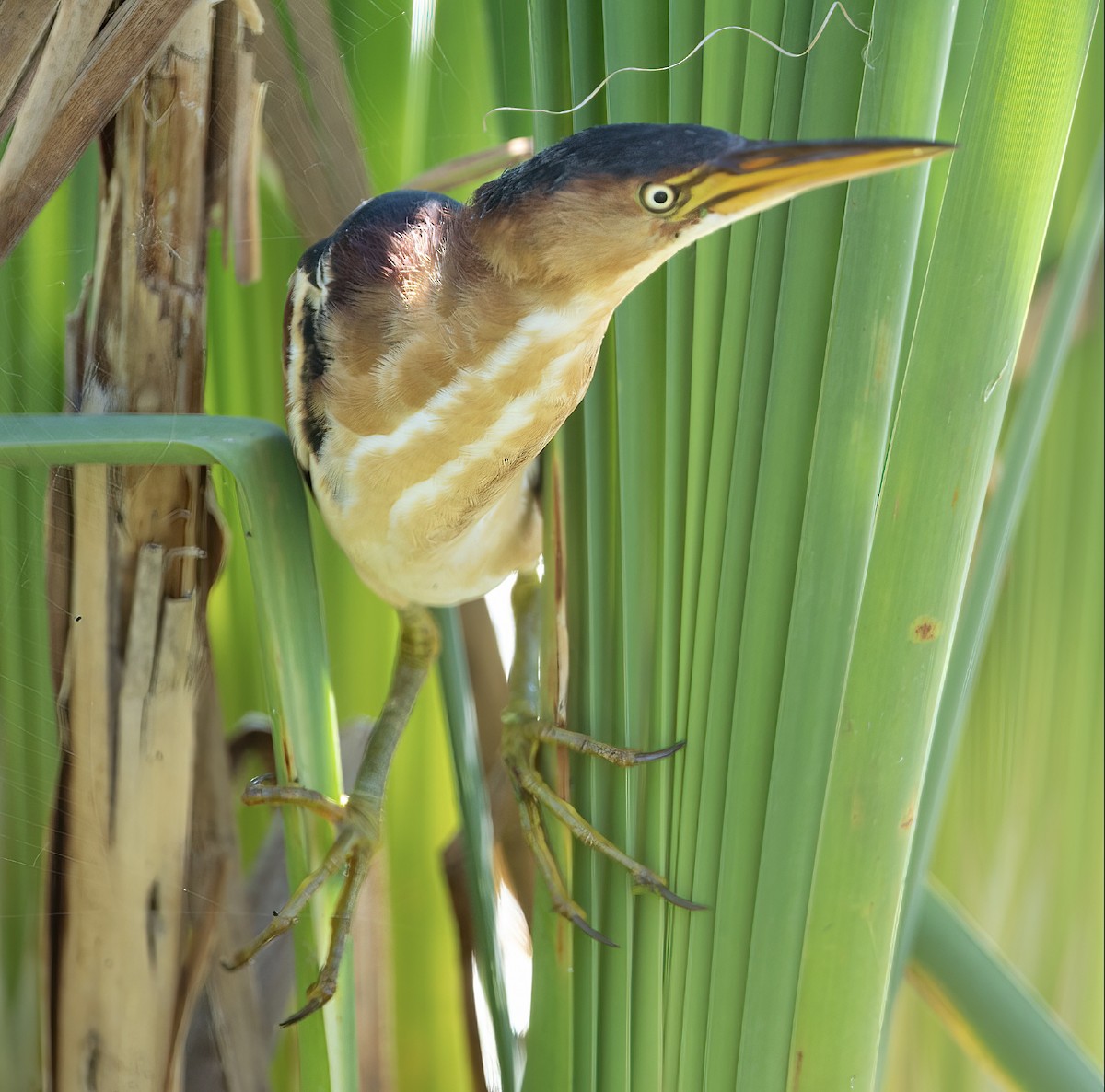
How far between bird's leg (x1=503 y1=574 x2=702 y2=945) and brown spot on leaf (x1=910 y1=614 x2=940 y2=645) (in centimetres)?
13

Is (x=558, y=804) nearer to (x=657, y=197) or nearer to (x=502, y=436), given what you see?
(x=502, y=436)

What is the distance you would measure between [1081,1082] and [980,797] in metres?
0.56

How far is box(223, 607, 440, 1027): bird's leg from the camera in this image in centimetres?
62

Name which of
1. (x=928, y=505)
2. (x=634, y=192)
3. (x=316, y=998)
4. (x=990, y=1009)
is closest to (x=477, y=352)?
(x=634, y=192)

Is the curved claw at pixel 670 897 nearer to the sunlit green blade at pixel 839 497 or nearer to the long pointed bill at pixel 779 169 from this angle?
the sunlit green blade at pixel 839 497

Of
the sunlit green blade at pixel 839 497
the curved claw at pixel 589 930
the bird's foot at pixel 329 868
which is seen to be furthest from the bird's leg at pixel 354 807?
the sunlit green blade at pixel 839 497

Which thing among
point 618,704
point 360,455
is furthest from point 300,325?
point 618,704

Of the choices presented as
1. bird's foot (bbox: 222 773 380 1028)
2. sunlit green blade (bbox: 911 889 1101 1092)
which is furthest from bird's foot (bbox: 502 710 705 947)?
sunlit green blade (bbox: 911 889 1101 1092)

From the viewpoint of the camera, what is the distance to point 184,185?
0.64 m

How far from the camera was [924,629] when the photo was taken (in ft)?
1.62

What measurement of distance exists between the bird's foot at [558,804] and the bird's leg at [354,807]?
10cm

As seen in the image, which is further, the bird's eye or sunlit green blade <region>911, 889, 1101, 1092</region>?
sunlit green blade <region>911, 889, 1101, 1092</region>

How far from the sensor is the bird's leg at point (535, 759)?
58cm

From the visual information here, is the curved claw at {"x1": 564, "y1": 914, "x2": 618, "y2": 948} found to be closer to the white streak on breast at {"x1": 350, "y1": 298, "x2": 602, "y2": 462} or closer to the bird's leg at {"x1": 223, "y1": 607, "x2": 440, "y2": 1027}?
the bird's leg at {"x1": 223, "y1": 607, "x2": 440, "y2": 1027}
